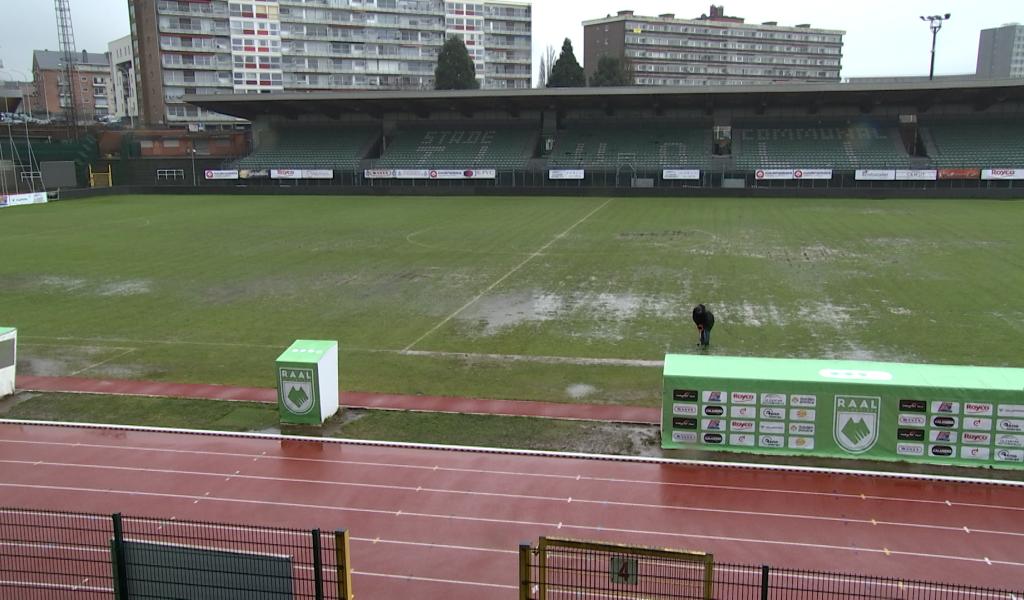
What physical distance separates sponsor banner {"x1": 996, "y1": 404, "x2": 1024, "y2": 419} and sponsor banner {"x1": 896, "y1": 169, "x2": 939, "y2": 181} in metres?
48.2

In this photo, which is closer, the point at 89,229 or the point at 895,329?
the point at 895,329

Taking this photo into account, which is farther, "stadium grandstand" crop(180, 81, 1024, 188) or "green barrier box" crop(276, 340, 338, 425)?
"stadium grandstand" crop(180, 81, 1024, 188)

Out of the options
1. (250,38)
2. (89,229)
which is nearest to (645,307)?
(89,229)

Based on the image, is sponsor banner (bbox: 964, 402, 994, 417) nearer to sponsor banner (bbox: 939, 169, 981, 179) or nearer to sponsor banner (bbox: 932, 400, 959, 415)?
sponsor banner (bbox: 932, 400, 959, 415)

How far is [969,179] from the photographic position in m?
53.6

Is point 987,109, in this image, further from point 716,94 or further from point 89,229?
point 89,229

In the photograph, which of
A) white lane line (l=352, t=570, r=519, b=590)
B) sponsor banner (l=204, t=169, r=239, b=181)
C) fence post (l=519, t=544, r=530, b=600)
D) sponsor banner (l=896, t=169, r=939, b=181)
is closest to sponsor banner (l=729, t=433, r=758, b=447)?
white lane line (l=352, t=570, r=519, b=590)

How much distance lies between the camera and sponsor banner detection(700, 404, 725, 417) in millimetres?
12117

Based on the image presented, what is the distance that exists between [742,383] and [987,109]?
204ft

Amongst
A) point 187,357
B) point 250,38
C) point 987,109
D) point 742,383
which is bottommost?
point 187,357

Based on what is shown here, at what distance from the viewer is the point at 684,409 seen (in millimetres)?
12219

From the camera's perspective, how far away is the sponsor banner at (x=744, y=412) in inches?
473

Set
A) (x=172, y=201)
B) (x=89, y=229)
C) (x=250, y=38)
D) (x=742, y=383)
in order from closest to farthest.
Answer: (x=742, y=383) → (x=89, y=229) → (x=172, y=201) → (x=250, y=38)

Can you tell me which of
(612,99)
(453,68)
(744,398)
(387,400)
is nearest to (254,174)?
(612,99)
